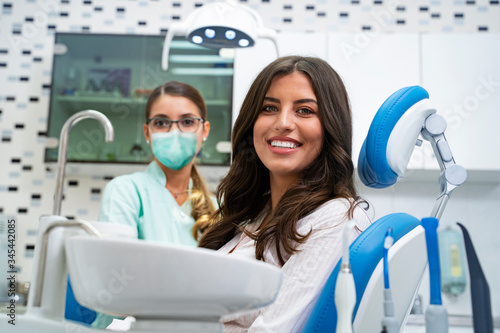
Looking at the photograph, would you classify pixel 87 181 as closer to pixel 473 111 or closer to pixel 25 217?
pixel 25 217

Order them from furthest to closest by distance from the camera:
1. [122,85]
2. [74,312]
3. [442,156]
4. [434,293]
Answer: [122,85], [74,312], [442,156], [434,293]

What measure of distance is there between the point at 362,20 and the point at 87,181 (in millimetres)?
2089

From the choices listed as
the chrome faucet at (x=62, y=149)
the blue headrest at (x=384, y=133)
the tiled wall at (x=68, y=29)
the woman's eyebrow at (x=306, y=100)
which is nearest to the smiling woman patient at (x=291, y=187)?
the woman's eyebrow at (x=306, y=100)

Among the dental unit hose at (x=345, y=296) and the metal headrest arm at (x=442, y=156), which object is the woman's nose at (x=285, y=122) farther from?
the dental unit hose at (x=345, y=296)

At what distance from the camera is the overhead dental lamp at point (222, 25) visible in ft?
6.29

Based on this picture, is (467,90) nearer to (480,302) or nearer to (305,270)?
(305,270)

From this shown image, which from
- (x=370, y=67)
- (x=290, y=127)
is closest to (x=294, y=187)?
(x=290, y=127)

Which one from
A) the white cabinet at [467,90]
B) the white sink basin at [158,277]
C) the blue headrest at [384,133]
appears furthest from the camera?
the white cabinet at [467,90]

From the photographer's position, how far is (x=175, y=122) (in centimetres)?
229

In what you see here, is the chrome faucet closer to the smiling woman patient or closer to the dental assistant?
the smiling woman patient

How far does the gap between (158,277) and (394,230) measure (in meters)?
0.58

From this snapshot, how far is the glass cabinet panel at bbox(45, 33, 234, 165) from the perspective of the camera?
9.35 ft

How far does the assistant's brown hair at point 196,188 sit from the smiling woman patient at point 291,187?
1.82ft

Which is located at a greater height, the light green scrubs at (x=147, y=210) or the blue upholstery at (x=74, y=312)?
the light green scrubs at (x=147, y=210)
